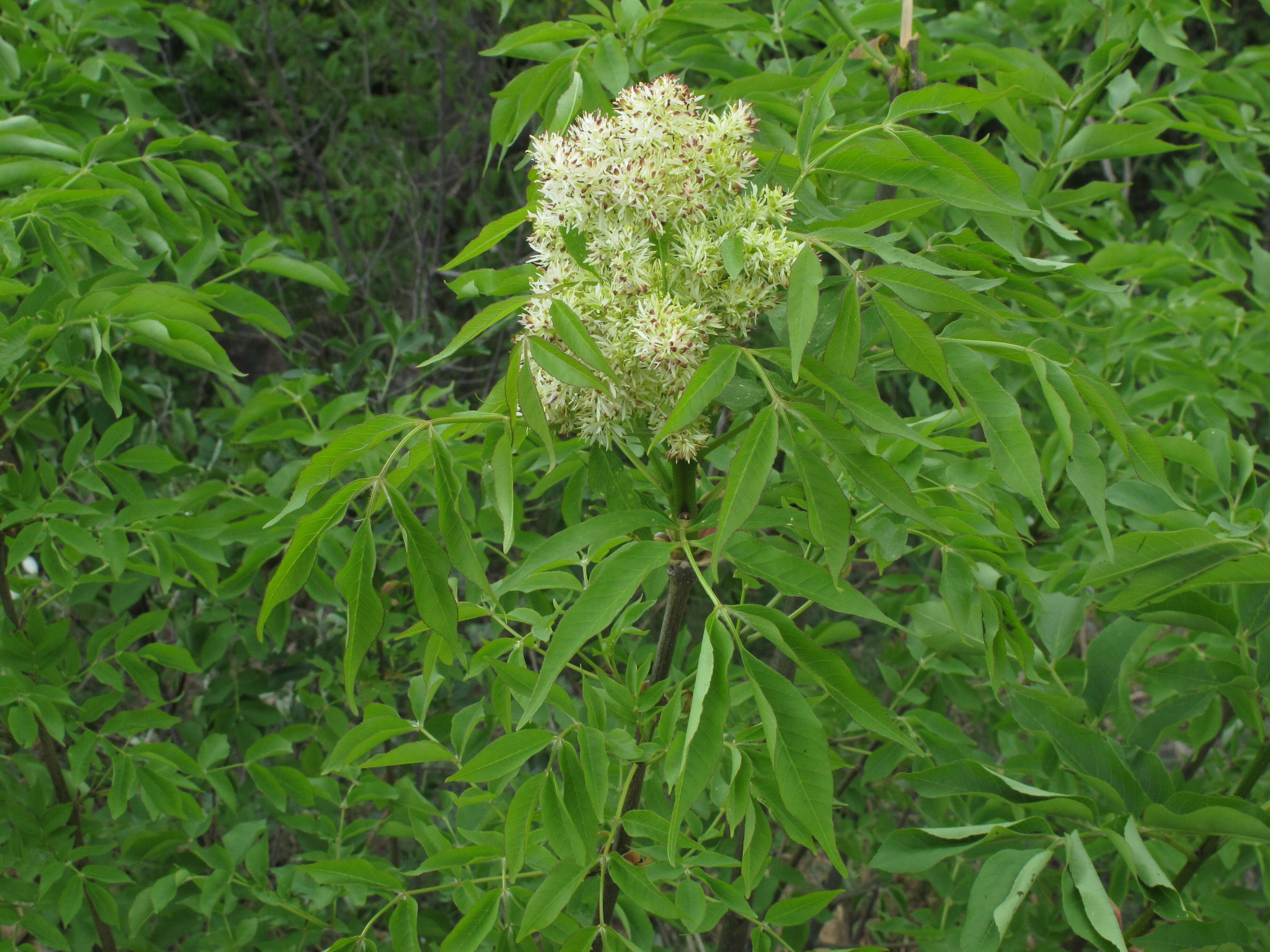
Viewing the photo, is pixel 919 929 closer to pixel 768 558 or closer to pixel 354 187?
pixel 768 558

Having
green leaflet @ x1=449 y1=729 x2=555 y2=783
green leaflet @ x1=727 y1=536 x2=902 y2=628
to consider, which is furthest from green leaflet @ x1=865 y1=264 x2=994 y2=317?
green leaflet @ x1=449 y1=729 x2=555 y2=783

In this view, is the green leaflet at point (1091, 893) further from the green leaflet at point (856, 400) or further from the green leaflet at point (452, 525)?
the green leaflet at point (452, 525)

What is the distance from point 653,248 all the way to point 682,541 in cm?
28

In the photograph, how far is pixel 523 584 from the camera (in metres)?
0.98

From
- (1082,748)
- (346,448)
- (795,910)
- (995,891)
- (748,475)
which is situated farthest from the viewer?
(795,910)

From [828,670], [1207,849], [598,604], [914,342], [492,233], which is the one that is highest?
[492,233]

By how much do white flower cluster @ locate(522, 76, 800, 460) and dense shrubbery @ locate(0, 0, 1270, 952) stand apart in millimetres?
11

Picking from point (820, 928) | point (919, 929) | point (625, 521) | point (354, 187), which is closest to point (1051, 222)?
point (625, 521)

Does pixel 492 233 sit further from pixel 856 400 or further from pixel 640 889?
pixel 640 889

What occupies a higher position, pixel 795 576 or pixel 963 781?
pixel 795 576

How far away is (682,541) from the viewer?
2.90 feet

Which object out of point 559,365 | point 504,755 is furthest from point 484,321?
point 504,755

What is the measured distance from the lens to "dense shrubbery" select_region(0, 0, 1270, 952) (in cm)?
85

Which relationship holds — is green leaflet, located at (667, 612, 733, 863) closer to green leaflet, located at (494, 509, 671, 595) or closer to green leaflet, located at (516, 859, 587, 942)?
green leaflet, located at (494, 509, 671, 595)
